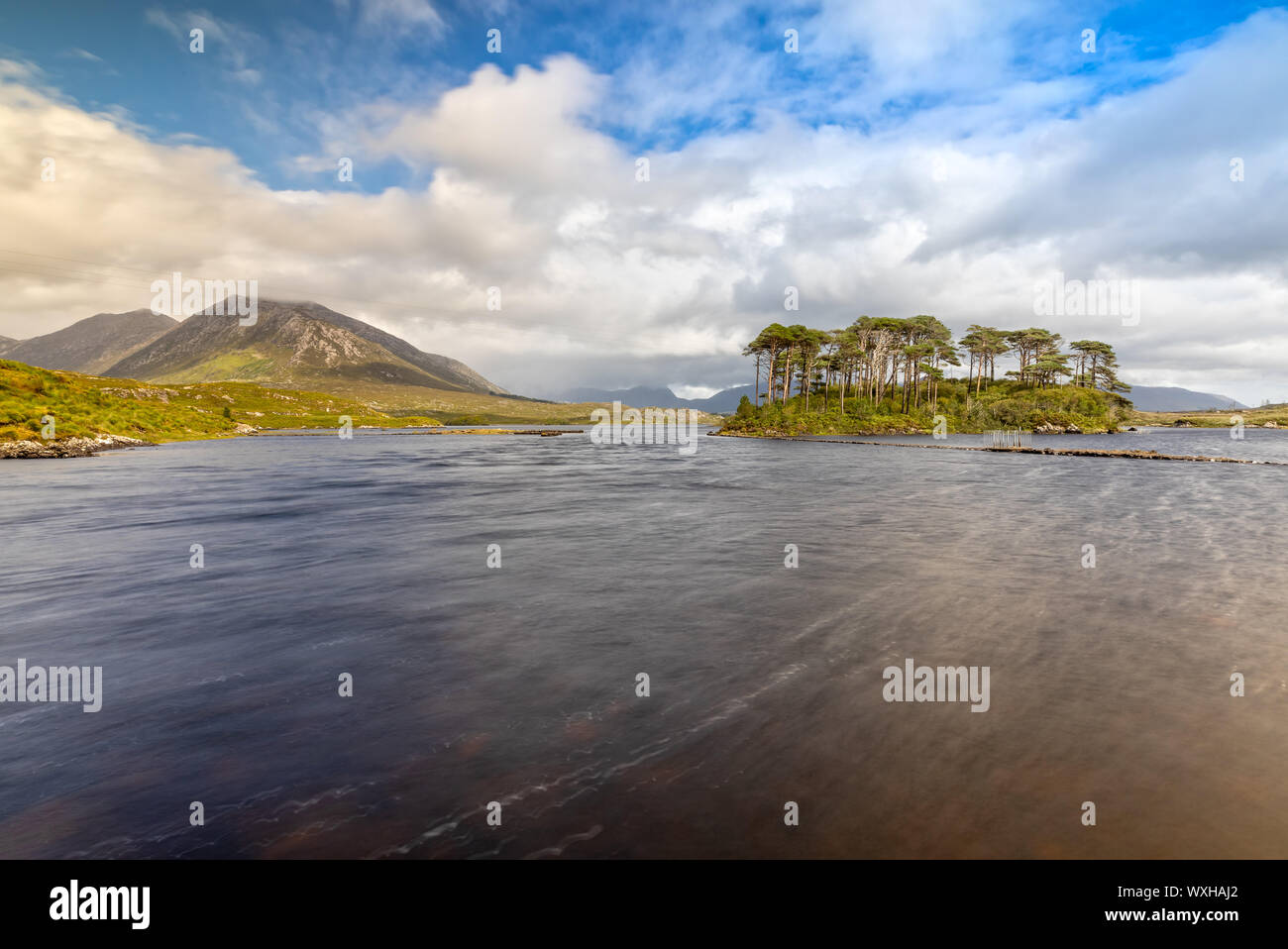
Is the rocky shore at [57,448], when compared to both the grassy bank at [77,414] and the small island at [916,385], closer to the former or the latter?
the grassy bank at [77,414]

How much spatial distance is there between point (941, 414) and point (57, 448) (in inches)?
5924

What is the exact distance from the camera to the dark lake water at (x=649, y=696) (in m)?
6.27

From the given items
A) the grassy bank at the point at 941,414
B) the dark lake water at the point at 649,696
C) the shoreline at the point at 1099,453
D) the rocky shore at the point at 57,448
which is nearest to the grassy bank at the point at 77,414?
the rocky shore at the point at 57,448

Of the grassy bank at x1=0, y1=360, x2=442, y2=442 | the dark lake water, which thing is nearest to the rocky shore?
the grassy bank at x1=0, y1=360, x2=442, y2=442

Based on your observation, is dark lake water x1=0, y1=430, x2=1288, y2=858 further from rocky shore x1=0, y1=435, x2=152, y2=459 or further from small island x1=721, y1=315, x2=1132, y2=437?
small island x1=721, y1=315, x2=1132, y2=437

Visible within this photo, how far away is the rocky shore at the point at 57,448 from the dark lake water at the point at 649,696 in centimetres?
4831

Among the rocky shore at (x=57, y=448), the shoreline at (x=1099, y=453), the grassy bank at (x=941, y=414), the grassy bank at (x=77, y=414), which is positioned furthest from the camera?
the grassy bank at (x=941, y=414)

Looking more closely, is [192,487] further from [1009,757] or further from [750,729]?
[1009,757]

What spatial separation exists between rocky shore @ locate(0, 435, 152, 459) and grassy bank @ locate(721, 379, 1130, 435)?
346 ft

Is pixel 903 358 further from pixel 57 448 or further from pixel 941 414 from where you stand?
pixel 57 448
